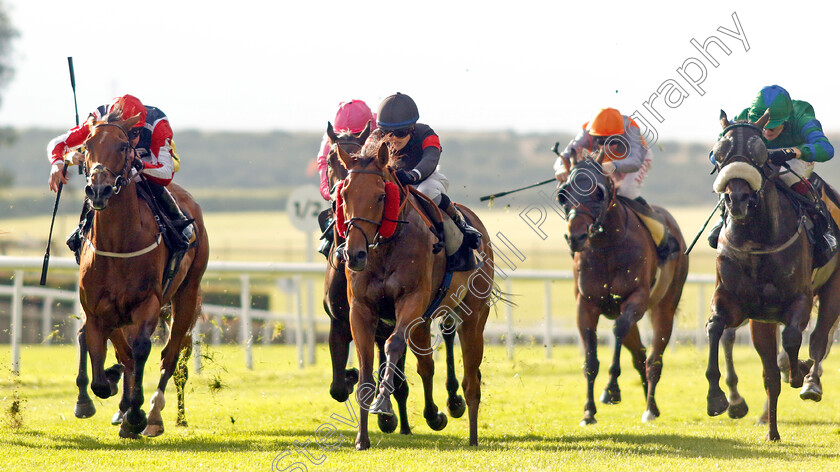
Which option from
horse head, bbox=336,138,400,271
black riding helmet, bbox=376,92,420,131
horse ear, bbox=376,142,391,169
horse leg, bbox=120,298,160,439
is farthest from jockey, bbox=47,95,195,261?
horse ear, bbox=376,142,391,169

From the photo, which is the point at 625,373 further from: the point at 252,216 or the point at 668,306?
the point at 252,216

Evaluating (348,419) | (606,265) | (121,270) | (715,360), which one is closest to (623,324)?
(606,265)

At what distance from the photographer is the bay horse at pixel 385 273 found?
228 inches

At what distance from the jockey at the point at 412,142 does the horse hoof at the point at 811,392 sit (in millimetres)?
2385

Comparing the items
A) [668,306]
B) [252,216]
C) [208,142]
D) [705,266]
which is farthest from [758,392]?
[208,142]

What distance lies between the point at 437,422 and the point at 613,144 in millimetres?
2842

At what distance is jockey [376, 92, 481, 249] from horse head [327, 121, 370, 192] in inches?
6.4

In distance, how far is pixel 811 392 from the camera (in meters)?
7.05

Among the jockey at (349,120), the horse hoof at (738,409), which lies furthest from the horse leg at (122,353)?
the horse hoof at (738,409)

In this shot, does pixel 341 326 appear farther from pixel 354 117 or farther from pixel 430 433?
pixel 354 117

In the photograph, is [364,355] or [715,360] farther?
[715,360]

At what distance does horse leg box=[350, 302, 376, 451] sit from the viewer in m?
6.03

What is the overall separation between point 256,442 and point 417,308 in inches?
61.5

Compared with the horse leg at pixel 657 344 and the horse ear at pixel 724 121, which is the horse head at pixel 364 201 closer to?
the horse ear at pixel 724 121
